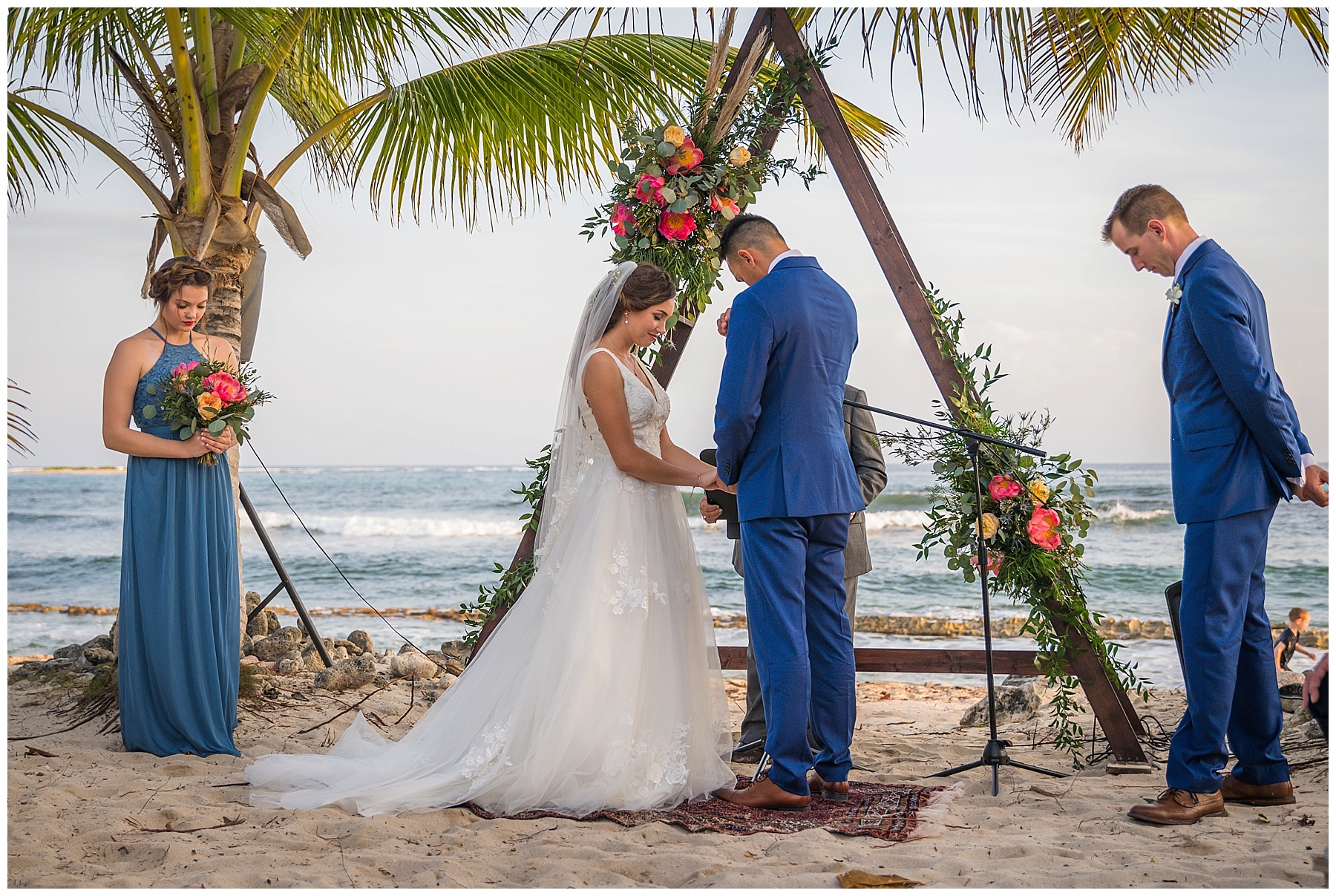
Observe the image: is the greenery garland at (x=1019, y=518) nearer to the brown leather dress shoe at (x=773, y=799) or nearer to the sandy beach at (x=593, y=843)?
the sandy beach at (x=593, y=843)

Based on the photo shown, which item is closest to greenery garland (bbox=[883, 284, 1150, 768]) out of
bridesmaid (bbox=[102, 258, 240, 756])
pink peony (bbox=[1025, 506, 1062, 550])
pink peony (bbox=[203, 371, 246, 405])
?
pink peony (bbox=[1025, 506, 1062, 550])

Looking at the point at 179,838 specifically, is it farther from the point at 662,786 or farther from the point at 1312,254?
the point at 1312,254

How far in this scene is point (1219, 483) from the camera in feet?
9.82

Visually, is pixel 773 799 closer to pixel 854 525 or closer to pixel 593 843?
pixel 593 843

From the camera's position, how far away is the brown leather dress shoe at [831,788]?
3.35 meters

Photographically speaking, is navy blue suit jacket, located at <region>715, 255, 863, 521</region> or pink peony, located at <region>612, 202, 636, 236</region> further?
pink peony, located at <region>612, 202, 636, 236</region>

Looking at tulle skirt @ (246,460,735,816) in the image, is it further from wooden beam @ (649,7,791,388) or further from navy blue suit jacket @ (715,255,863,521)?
wooden beam @ (649,7,791,388)

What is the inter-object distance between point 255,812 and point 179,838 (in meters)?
0.32

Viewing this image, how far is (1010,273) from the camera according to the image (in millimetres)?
17438

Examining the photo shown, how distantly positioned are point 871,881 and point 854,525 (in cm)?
173

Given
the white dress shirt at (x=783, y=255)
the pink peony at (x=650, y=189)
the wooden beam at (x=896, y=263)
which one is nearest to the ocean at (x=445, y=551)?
the wooden beam at (x=896, y=263)

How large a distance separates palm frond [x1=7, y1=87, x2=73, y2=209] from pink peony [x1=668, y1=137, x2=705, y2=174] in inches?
137

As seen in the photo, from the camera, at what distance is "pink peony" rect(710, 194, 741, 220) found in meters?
4.17

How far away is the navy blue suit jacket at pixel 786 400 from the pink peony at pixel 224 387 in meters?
2.10
